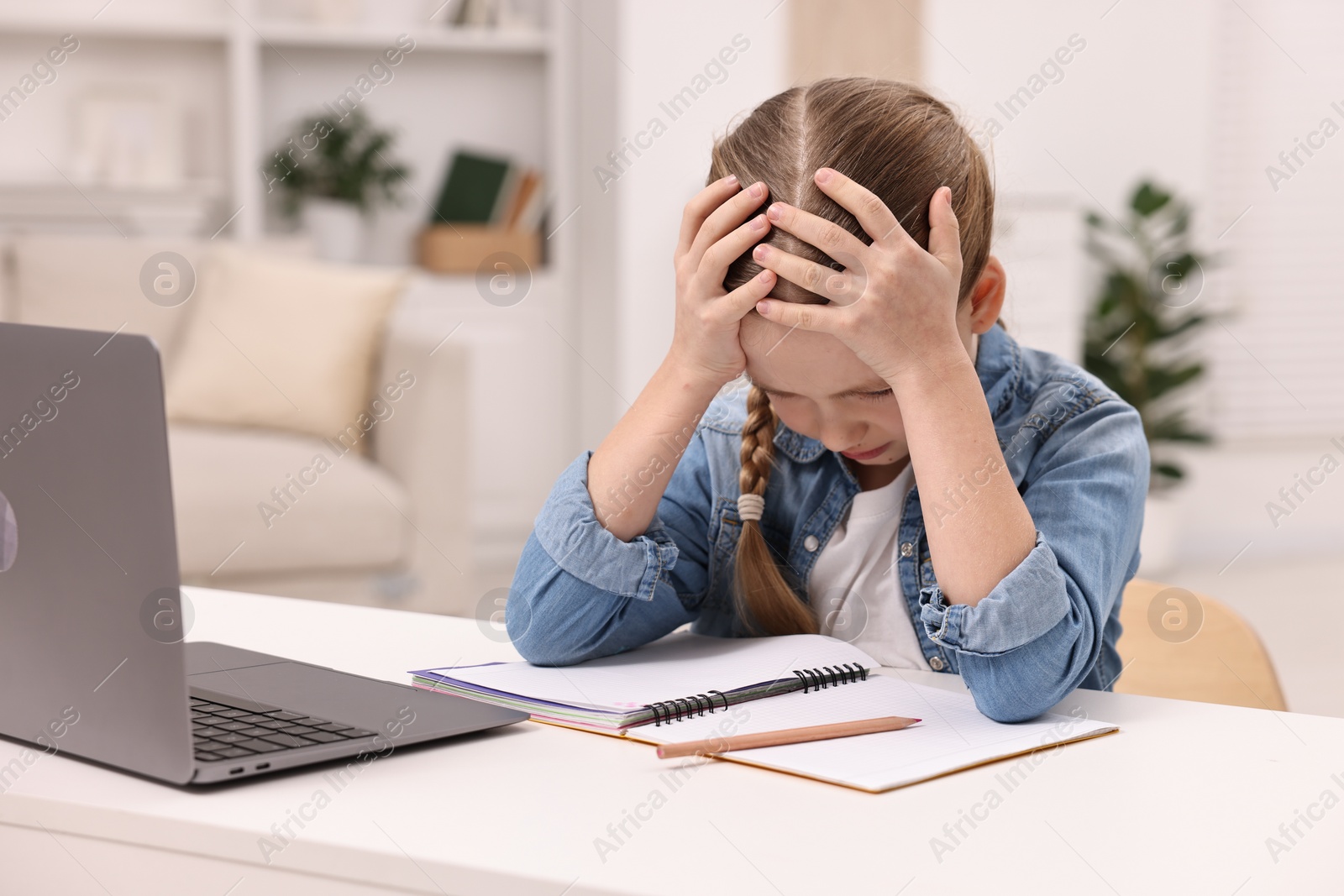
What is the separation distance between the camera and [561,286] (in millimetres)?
3969

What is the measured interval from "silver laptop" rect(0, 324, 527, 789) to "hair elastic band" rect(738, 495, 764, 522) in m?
0.34

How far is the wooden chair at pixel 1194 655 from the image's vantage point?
1.05 m

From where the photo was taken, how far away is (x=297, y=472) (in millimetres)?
2736

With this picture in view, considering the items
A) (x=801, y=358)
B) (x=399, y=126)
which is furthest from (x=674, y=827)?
(x=399, y=126)

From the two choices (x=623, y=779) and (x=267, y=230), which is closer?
(x=623, y=779)

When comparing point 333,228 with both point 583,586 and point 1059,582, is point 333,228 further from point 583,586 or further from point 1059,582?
point 1059,582

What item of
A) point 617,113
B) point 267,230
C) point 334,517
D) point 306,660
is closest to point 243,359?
point 334,517

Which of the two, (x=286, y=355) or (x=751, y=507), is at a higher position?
(x=751, y=507)

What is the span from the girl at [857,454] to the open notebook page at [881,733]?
0.10 feet

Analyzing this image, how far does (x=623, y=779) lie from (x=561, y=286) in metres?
3.36

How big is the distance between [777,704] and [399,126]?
11.3ft

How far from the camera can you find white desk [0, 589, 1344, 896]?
0.56 metres

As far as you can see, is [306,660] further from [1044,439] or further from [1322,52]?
[1322,52]

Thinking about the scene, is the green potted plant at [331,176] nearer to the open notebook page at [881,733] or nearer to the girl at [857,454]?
the girl at [857,454]
